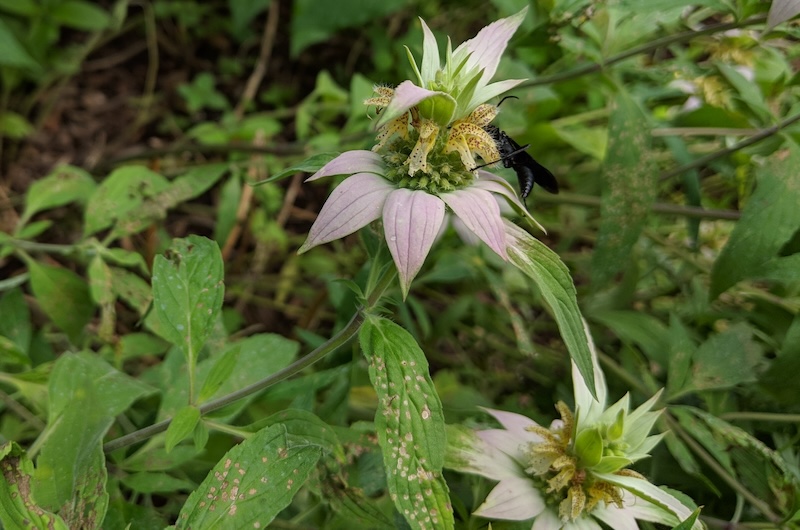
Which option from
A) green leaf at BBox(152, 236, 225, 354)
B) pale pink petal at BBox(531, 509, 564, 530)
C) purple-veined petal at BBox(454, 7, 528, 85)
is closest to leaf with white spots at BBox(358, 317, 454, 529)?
pale pink petal at BBox(531, 509, 564, 530)

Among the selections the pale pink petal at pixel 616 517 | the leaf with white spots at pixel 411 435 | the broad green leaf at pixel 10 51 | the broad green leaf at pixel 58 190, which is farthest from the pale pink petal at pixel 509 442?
the broad green leaf at pixel 10 51

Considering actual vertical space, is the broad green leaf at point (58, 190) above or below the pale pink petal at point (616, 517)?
above

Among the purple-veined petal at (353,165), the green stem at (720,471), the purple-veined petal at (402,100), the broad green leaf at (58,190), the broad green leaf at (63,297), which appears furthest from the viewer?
the broad green leaf at (58,190)

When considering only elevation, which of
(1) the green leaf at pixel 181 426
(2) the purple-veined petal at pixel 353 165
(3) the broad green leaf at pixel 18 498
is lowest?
(1) the green leaf at pixel 181 426

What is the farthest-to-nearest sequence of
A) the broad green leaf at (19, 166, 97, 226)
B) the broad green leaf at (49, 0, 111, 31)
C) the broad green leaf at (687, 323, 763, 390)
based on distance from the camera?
the broad green leaf at (49, 0, 111, 31) → the broad green leaf at (19, 166, 97, 226) → the broad green leaf at (687, 323, 763, 390)

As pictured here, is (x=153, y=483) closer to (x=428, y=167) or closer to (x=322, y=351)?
(x=322, y=351)

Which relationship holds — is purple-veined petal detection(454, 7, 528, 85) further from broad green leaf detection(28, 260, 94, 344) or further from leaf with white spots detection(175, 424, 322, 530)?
broad green leaf detection(28, 260, 94, 344)

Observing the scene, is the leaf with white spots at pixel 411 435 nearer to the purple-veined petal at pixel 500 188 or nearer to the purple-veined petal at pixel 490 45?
the purple-veined petal at pixel 500 188
